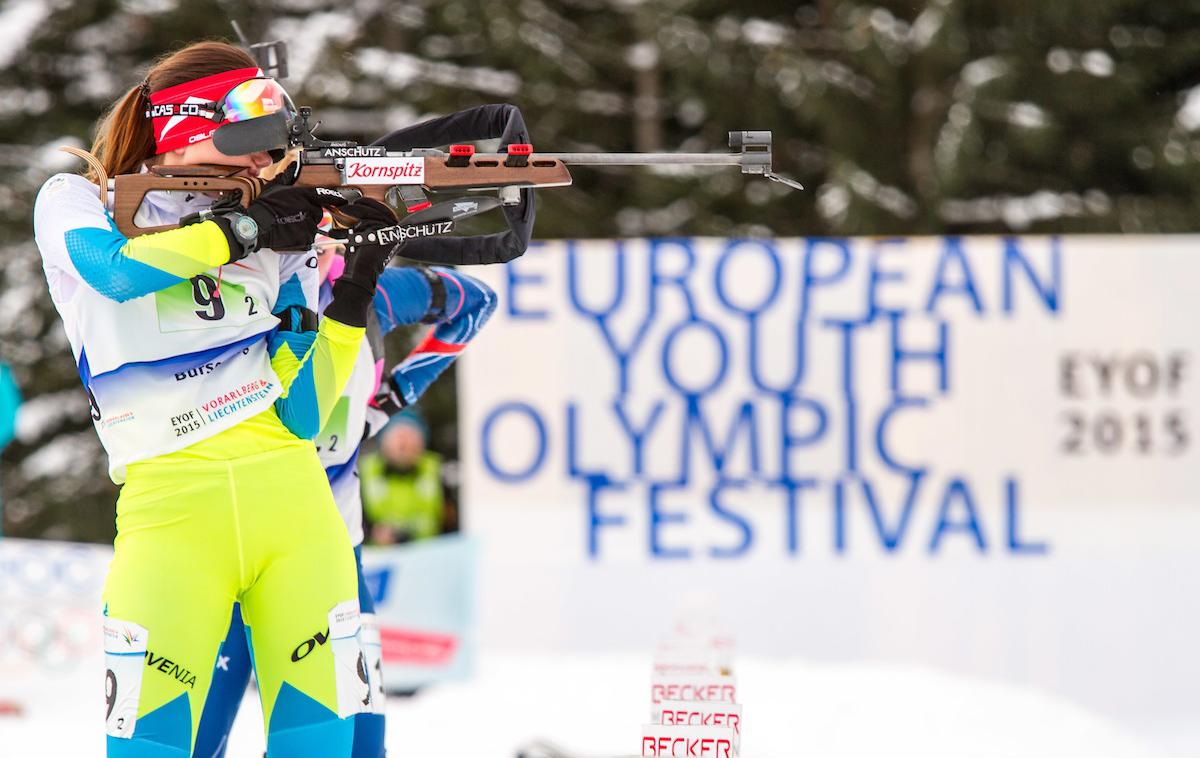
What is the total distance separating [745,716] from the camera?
579 cm

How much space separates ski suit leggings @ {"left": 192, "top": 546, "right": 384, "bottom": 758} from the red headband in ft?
2.87

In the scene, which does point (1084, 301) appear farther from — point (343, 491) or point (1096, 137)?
point (1096, 137)

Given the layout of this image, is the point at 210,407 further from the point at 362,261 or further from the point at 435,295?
the point at 435,295

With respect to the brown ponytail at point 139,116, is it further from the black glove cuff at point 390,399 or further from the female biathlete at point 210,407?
the black glove cuff at point 390,399

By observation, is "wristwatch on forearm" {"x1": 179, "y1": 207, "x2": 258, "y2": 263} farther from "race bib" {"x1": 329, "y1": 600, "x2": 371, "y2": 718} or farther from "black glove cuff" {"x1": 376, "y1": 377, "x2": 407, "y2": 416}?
"black glove cuff" {"x1": 376, "y1": 377, "x2": 407, "y2": 416}

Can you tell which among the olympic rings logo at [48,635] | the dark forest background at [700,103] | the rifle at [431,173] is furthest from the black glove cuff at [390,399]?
the dark forest background at [700,103]

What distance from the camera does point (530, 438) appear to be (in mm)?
6949

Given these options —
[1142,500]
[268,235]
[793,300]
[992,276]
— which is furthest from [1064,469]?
[268,235]

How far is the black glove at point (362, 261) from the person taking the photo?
102 inches

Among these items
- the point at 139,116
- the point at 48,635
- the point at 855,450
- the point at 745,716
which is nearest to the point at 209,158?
the point at 139,116

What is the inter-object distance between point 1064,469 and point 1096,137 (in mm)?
6558

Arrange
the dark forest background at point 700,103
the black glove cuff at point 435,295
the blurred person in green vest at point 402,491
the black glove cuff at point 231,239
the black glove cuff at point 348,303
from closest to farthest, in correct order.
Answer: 1. the black glove cuff at point 231,239
2. the black glove cuff at point 348,303
3. the black glove cuff at point 435,295
4. the blurred person in green vest at point 402,491
5. the dark forest background at point 700,103

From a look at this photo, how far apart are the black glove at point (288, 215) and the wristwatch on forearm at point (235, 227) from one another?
0.05ft

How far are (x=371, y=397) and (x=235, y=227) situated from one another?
98 centimetres
